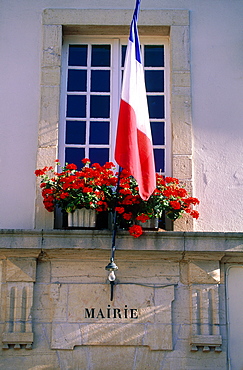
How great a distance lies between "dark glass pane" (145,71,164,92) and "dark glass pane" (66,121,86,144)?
2.76ft

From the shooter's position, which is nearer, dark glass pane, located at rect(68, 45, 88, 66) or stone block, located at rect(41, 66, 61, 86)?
stone block, located at rect(41, 66, 61, 86)

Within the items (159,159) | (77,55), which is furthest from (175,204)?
(77,55)

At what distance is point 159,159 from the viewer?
7781 millimetres

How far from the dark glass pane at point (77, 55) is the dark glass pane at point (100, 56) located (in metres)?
0.09

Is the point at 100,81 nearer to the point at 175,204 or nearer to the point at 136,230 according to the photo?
the point at 175,204

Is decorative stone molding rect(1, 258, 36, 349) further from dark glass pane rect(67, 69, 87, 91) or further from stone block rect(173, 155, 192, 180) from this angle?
dark glass pane rect(67, 69, 87, 91)

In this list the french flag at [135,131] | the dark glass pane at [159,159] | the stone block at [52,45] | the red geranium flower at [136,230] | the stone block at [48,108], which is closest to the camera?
the french flag at [135,131]

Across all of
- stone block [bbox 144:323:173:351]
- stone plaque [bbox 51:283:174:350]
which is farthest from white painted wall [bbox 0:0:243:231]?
stone block [bbox 144:323:173:351]

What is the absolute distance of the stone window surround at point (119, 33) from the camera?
754 centimetres

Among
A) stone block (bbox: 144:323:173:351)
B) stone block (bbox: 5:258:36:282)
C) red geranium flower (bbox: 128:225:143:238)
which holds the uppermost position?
red geranium flower (bbox: 128:225:143:238)

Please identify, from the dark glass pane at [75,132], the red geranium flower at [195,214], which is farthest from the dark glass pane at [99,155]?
the red geranium flower at [195,214]

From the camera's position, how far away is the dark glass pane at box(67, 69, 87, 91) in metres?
8.00

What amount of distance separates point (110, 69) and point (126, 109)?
4.16ft

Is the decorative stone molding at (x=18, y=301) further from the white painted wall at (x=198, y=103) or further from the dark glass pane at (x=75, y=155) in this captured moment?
the dark glass pane at (x=75, y=155)
